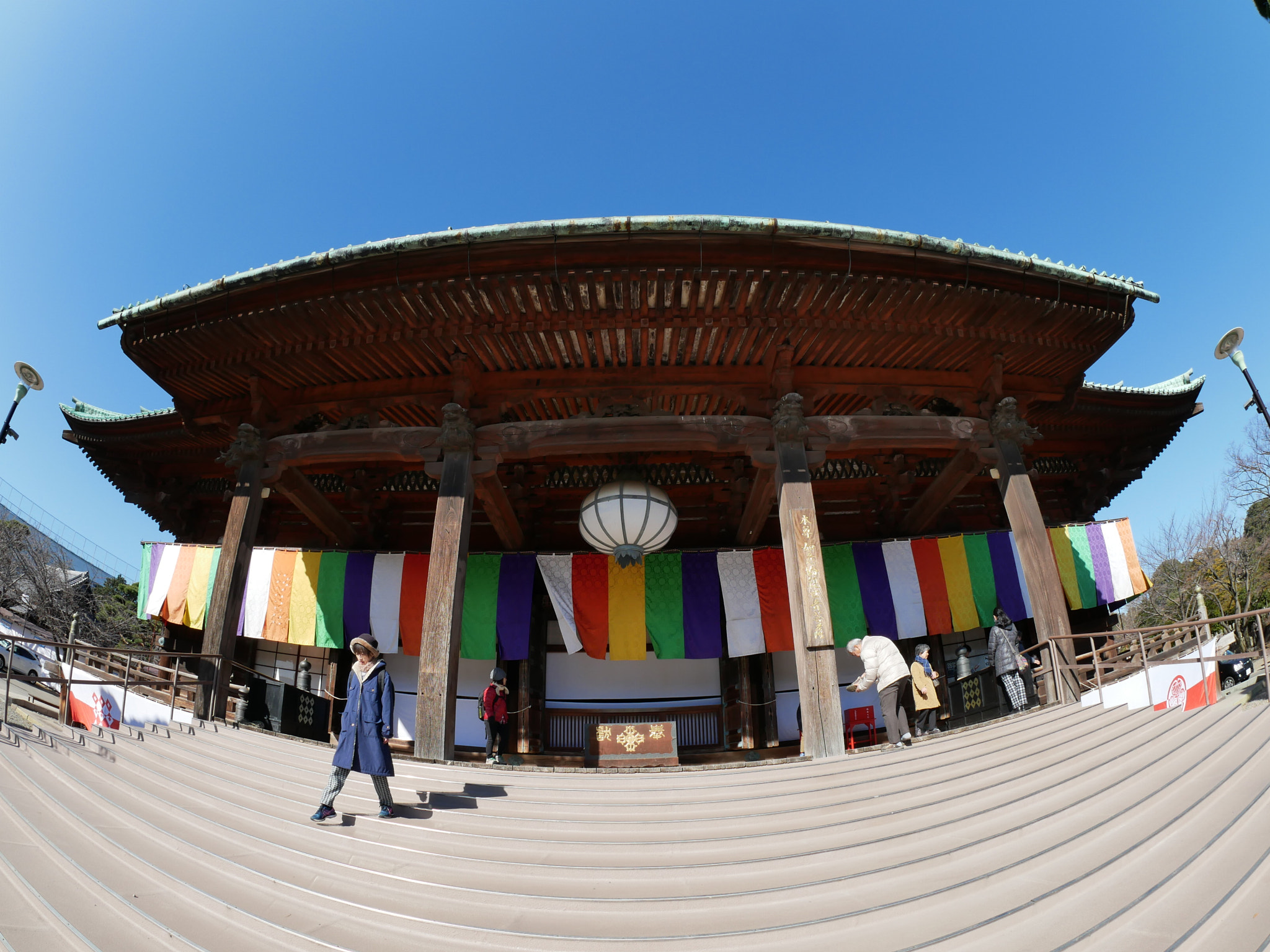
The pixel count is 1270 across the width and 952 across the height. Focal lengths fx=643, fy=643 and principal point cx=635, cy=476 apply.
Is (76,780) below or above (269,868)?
above

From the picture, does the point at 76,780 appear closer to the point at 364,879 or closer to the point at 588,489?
the point at 364,879

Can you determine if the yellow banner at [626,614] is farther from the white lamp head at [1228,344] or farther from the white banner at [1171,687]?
the white lamp head at [1228,344]

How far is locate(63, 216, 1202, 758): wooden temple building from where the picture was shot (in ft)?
21.5

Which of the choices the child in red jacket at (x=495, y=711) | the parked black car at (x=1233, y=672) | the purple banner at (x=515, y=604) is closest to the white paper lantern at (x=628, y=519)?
the purple banner at (x=515, y=604)

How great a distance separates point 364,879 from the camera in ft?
12.1

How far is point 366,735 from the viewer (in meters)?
4.40

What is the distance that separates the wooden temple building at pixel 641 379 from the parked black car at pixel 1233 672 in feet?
4.46

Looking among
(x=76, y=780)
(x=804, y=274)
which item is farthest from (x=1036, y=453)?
(x=76, y=780)

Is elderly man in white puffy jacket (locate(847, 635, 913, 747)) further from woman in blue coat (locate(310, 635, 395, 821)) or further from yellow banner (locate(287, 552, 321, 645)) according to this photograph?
yellow banner (locate(287, 552, 321, 645))

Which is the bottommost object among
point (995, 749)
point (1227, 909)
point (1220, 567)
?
point (1227, 909)

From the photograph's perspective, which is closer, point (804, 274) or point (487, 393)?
point (804, 274)

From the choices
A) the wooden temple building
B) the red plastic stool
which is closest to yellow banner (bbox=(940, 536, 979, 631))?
the wooden temple building

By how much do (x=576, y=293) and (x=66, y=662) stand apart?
9192mm

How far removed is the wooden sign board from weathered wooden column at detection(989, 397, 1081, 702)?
489cm
